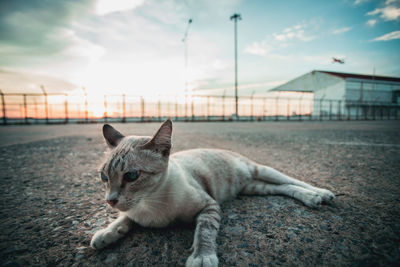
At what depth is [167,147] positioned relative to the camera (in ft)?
5.52

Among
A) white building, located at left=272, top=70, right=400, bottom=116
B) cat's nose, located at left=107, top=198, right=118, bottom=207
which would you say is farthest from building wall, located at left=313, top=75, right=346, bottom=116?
cat's nose, located at left=107, top=198, right=118, bottom=207

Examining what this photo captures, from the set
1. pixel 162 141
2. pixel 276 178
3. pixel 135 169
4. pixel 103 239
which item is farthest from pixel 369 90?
pixel 103 239

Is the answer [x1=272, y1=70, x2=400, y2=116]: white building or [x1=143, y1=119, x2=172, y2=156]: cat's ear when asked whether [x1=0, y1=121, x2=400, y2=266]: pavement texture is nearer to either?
[x1=143, y1=119, x2=172, y2=156]: cat's ear

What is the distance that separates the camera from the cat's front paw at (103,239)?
4.17 ft

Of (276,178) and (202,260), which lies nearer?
(202,260)

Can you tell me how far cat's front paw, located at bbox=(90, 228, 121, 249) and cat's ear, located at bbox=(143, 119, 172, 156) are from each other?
67cm

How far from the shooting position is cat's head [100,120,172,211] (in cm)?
138

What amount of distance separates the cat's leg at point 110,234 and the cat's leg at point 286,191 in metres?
1.35

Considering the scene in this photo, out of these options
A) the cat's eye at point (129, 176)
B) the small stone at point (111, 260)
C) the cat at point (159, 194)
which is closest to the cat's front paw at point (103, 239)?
the cat at point (159, 194)

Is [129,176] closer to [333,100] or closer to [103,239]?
[103,239]

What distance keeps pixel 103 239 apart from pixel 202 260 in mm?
692

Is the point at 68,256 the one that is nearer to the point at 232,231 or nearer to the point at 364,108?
the point at 232,231

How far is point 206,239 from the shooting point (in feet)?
4.08

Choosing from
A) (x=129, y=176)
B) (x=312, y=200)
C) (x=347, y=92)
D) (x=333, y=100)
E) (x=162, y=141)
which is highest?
(x=347, y=92)
